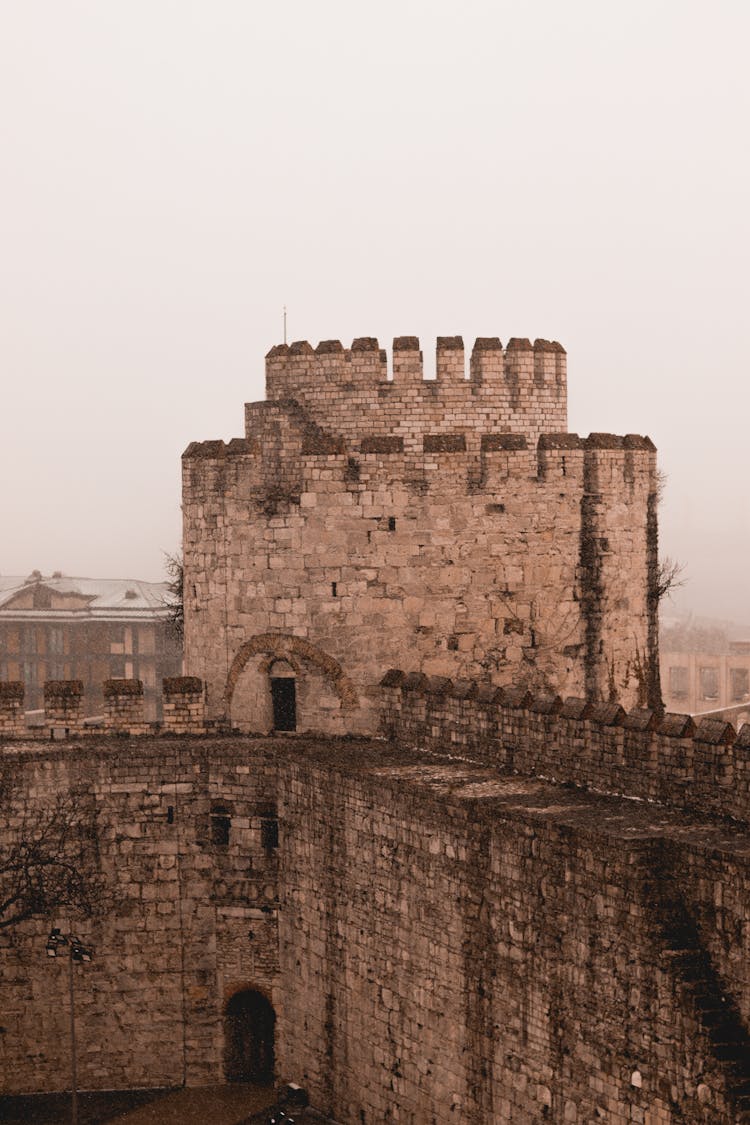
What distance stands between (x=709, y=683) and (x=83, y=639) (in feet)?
78.0

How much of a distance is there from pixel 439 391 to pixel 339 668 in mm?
3896

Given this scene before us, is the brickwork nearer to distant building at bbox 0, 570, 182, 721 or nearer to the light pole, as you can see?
the light pole

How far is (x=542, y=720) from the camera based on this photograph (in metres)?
20.6

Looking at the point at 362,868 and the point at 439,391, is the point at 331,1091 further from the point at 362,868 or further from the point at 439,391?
the point at 439,391

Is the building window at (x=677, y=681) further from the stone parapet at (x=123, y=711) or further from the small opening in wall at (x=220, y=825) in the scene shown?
the small opening in wall at (x=220, y=825)

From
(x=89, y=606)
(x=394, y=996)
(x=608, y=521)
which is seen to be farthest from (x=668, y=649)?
(x=394, y=996)

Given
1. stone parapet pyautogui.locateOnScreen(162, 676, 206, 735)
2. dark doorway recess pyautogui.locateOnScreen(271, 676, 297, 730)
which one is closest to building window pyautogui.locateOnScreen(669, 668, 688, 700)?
dark doorway recess pyautogui.locateOnScreen(271, 676, 297, 730)

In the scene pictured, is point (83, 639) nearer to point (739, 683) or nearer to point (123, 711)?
point (739, 683)

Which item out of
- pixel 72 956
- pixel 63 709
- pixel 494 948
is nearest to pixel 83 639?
pixel 63 709

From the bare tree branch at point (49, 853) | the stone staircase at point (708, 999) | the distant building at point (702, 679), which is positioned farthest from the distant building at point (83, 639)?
the stone staircase at point (708, 999)

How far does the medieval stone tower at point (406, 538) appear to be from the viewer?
24.3m

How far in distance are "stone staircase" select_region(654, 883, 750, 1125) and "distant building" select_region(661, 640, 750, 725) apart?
56828 millimetres

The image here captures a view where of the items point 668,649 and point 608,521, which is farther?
point 668,649

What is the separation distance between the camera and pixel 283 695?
25.1m
